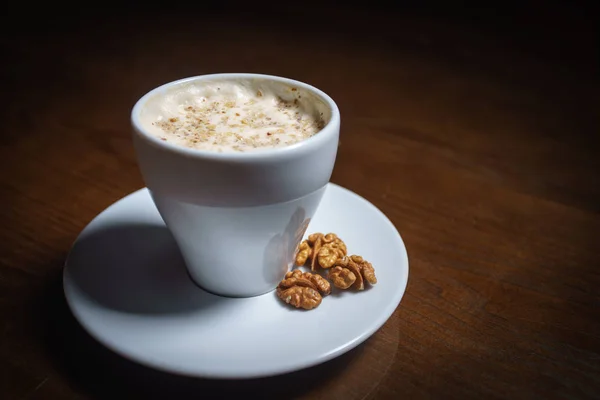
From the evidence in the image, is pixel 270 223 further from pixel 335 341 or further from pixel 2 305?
pixel 2 305

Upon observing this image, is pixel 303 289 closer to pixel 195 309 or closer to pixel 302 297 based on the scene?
pixel 302 297

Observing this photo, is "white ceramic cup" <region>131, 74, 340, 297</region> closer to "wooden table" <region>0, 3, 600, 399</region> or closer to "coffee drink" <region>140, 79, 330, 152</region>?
"coffee drink" <region>140, 79, 330, 152</region>

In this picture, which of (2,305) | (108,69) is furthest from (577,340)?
(108,69)

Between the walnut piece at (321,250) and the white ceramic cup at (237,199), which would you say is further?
the walnut piece at (321,250)

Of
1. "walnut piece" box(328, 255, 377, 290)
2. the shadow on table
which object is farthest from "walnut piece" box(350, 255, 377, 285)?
the shadow on table

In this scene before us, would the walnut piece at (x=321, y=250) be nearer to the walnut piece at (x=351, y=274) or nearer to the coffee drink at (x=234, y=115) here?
the walnut piece at (x=351, y=274)

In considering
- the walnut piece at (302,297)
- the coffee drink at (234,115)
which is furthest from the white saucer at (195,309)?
the coffee drink at (234,115)

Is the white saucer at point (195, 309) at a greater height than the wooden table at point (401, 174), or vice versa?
the white saucer at point (195, 309)

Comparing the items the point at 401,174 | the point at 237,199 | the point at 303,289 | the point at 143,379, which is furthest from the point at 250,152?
the point at 401,174
